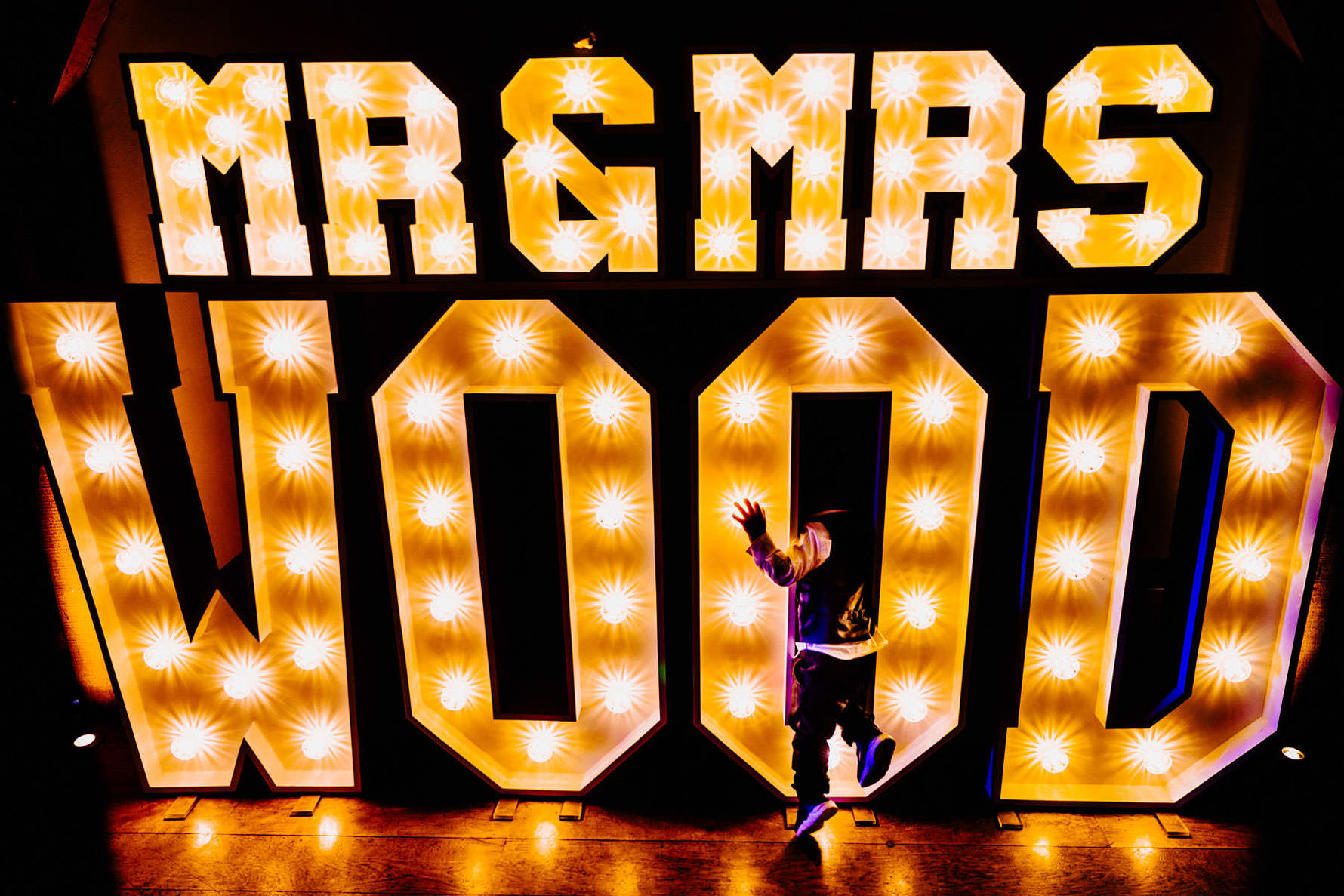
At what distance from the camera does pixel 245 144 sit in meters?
2.46

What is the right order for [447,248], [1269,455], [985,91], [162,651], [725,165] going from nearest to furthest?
[985,91] < [725,165] < [447,248] < [1269,455] < [162,651]

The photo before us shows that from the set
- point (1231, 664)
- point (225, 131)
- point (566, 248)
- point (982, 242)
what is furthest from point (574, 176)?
point (1231, 664)

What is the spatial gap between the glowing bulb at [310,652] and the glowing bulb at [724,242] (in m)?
2.28

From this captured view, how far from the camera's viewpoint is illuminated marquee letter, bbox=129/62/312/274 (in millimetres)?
2406

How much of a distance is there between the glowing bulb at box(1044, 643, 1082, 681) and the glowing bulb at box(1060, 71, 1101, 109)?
204 cm

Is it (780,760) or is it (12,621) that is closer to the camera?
(780,760)

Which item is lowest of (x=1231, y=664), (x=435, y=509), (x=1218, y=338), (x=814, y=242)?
(x=1231, y=664)

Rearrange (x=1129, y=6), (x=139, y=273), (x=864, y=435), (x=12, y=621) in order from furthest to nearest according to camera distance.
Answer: (x=12, y=621) → (x=139, y=273) → (x=864, y=435) → (x=1129, y=6)

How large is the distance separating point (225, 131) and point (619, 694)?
2586 mm

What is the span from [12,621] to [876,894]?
4.02 m

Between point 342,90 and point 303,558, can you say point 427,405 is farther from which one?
point 342,90

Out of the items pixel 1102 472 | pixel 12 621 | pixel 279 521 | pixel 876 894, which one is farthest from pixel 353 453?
pixel 1102 472

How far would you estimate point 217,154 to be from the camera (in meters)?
2.47

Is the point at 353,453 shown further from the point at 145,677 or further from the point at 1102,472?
the point at 1102,472
